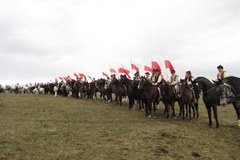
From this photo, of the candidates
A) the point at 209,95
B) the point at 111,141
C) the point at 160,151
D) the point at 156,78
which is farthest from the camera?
the point at 156,78

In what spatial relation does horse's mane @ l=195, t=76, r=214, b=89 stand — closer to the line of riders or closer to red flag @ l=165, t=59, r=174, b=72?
the line of riders

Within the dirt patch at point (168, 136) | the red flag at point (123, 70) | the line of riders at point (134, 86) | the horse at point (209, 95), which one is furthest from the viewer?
the red flag at point (123, 70)

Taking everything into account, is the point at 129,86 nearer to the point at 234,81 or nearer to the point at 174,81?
the point at 174,81

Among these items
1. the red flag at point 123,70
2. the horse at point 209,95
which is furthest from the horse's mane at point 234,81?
the red flag at point 123,70

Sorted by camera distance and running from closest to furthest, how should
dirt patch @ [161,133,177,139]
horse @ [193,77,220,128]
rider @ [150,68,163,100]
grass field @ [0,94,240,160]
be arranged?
grass field @ [0,94,240,160] → dirt patch @ [161,133,177,139] → horse @ [193,77,220,128] → rider @ [150,68,163,100]

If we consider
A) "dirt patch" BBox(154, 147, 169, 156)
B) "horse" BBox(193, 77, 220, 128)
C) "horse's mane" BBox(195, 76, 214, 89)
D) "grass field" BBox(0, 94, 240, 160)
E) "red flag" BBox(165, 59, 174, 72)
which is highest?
"red flag" BBox(165, 59, 174, 72)

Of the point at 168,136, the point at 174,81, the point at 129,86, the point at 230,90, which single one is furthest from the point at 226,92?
the point at 129,86

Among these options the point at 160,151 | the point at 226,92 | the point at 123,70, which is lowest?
the point at 160,151

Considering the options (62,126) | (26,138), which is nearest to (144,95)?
(62,126)

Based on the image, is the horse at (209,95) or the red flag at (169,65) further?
the red flag at (169,65)

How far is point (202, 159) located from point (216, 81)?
698cm

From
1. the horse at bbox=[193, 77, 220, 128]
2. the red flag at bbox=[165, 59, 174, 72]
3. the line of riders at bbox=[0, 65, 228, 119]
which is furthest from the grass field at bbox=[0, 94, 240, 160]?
the red flag at bbox=[165, 59, 174, 72]

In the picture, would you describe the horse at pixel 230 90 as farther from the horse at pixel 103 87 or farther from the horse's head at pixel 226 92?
the horse at pixel 103 87

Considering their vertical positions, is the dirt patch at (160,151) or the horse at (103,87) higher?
the horse at (103,87)
